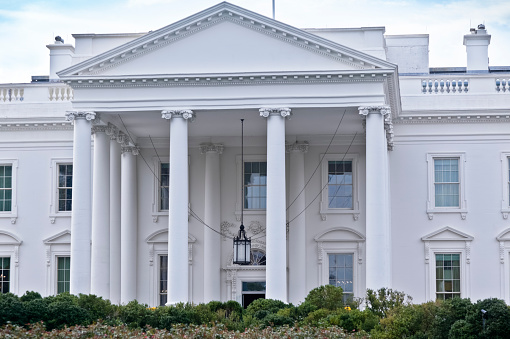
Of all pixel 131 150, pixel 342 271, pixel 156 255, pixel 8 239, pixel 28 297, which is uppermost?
pixel 131 150

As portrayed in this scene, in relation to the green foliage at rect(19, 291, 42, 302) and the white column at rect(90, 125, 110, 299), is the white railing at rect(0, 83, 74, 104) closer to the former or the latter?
the white column at rect(90, 125, 110, 299)

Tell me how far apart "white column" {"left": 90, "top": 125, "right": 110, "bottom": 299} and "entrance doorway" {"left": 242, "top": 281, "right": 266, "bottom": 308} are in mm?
7024

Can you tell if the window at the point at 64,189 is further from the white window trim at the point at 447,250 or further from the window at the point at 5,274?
the white window trim at the point at 447,250

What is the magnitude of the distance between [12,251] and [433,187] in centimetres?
1804

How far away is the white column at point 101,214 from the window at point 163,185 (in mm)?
5082

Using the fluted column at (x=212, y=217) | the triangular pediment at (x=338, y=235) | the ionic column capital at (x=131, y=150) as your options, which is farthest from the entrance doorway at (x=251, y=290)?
the ionic column capital at (x=131, y=150)

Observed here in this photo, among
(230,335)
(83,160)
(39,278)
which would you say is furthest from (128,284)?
(230,335)

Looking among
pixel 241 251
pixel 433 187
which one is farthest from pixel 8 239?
pixel 433 187

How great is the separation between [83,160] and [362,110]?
32.3 ft

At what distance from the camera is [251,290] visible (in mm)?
38938

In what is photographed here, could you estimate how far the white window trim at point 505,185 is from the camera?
126 ft

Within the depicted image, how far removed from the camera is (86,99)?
108 ft

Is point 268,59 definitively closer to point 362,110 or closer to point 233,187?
point 362,110

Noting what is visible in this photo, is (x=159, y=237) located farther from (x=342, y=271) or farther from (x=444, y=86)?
(x=444, y=86)
